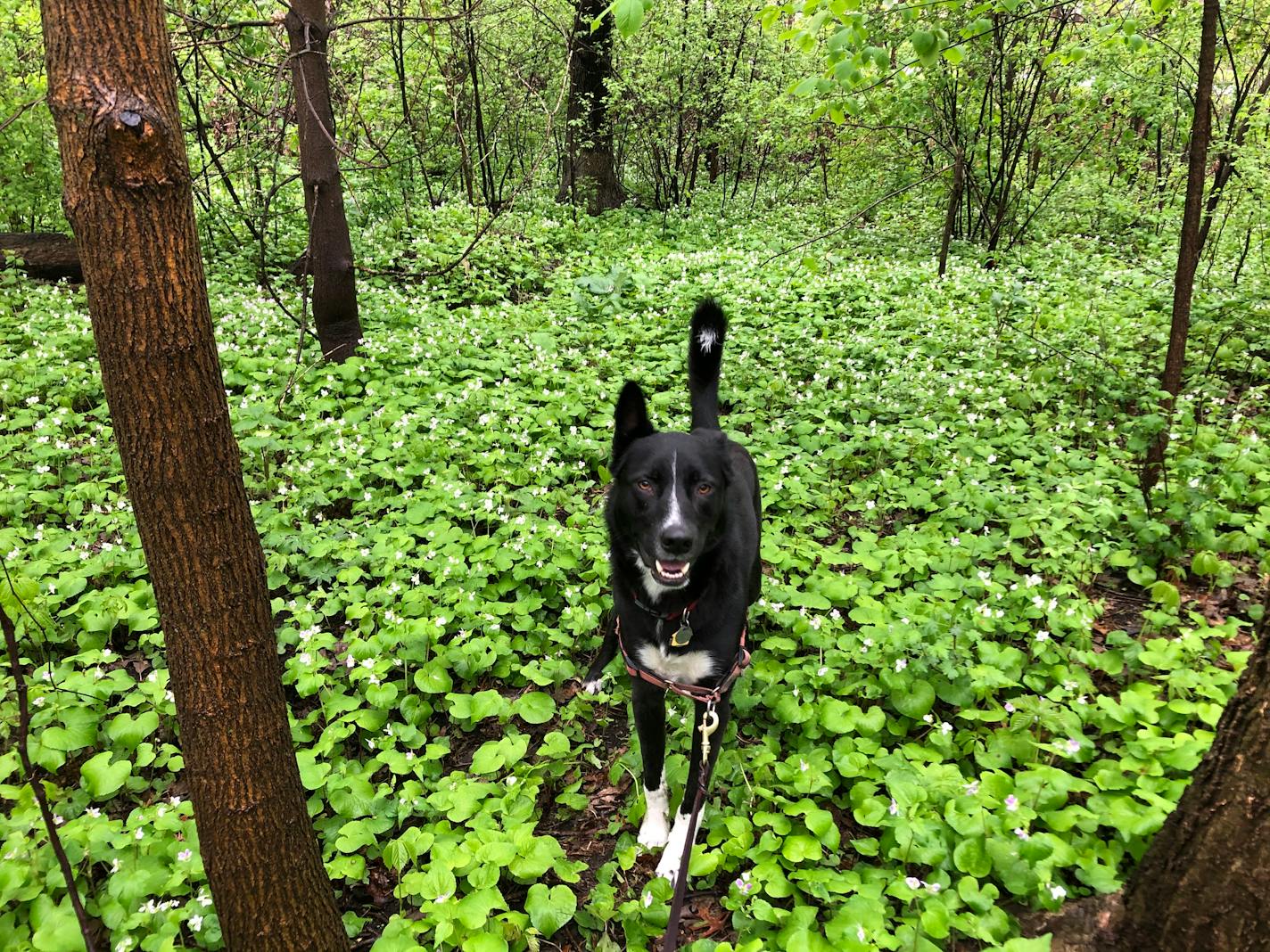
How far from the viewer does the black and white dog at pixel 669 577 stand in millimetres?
3039

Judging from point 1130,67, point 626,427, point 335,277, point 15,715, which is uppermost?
point 1130,67

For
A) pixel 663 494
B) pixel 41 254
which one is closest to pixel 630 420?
pixel 663 494

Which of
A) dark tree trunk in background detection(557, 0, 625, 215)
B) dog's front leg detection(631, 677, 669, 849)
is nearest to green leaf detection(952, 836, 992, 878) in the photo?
dog's front leg detection(631, 677, 669, 849)

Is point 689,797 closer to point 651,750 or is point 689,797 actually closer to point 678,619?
point 651,750

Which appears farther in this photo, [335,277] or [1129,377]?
[335,277]

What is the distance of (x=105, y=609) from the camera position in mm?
4016

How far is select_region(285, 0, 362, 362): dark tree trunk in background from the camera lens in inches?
248

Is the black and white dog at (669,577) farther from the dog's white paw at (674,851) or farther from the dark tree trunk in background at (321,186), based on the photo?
the dark tree trunk in background at (321,186)

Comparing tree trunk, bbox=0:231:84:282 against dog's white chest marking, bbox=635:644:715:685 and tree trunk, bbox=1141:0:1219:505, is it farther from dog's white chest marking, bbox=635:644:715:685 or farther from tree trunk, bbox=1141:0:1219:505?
tree trunk, bbox=1141:0:1219:505

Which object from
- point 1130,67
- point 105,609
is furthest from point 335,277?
point 1130,67

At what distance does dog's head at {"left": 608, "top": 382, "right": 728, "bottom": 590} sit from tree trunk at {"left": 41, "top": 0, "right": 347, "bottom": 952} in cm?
153

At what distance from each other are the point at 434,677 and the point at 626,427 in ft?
5.89

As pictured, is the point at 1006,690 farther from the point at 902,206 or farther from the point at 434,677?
the point at 902,206

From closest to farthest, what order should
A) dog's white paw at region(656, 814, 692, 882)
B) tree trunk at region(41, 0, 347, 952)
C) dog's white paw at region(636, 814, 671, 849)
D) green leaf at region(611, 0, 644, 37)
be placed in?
tree trunk at region(41, 0, 347, 952) < green leaf at region(611, 0, 644, 37) < dog's white paw at region(656, 814, 692, 882) < dog's white paw at region(636, 814, 671, 849)
